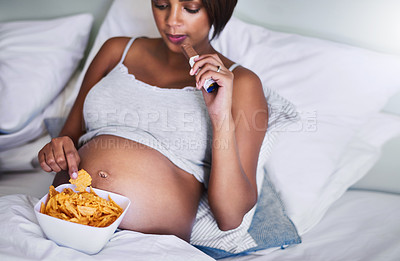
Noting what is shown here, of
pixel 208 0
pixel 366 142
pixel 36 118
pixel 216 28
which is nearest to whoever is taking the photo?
pixel 208 0

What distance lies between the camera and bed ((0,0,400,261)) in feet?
3.48

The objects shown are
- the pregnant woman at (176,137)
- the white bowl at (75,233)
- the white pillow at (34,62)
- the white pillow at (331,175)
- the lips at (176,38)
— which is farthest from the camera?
the white pillow at (34,62)

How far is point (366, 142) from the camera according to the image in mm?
1180

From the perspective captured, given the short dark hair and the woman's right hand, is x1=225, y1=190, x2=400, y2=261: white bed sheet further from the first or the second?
the short dark hair

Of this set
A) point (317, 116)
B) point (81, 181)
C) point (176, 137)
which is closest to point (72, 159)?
point (81, 181)

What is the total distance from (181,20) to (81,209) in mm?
557

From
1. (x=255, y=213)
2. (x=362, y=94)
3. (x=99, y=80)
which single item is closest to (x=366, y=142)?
(x=362, y=94)

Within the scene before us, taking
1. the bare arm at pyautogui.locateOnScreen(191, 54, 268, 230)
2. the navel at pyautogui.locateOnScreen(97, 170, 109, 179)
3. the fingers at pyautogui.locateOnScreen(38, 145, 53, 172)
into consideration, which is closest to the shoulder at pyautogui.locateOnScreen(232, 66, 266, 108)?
the bare arm at pyautogui.locateOnScreen(191, 54, 268, 230)

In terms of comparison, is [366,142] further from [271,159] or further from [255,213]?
[255,213]

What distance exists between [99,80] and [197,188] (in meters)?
0.50

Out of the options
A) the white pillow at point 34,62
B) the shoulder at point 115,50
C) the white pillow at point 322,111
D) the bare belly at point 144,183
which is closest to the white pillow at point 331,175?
the white pillow at point 322,111

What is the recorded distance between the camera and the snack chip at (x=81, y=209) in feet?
2.19

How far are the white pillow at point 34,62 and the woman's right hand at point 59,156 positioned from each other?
0.38m

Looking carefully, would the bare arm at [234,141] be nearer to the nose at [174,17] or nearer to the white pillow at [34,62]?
the nose at [174,17]
